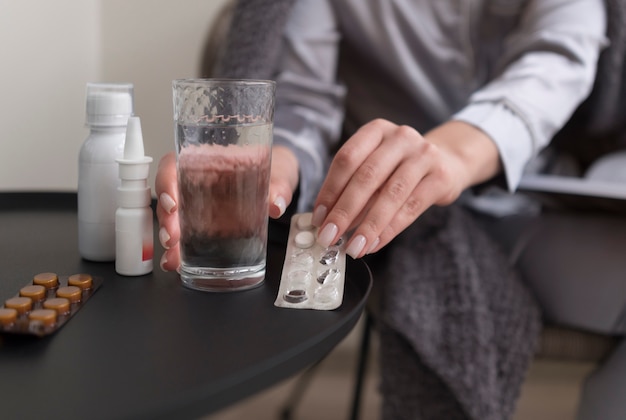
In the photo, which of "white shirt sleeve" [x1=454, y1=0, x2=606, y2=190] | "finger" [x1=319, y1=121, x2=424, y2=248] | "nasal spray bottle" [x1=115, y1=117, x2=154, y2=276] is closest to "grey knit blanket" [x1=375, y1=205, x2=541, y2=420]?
"white shirt sleeve" [x1=454, y1=0, x2=606, y2=190]

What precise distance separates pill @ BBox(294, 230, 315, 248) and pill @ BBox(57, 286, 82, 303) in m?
0.17

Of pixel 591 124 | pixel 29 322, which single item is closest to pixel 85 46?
pixel 591 124

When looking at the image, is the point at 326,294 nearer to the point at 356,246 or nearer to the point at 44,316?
the point at 356,246

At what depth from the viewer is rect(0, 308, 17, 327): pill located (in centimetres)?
41

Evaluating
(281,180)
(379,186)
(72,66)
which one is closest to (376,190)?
(379,186)

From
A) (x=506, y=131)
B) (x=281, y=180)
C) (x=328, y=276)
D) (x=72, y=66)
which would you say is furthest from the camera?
(x=72, y=66)

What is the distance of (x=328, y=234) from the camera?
54 cm

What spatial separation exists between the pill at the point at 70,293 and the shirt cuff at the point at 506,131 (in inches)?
18.8

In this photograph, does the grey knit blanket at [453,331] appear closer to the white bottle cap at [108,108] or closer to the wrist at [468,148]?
the wrist at [468,148]

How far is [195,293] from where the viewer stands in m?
0.51

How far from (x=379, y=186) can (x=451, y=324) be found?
0.86 ft

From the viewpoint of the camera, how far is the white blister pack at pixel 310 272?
1.61 feet

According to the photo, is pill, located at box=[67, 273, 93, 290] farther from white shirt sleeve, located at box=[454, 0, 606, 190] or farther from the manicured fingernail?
white shirt sleeve, located at box=[454, 0, 606, 190]

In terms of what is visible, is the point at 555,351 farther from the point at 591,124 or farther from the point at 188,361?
the point at 188,361
